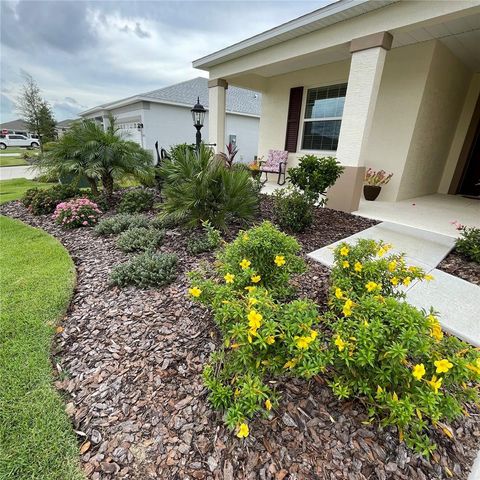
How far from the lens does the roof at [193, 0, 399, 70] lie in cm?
414

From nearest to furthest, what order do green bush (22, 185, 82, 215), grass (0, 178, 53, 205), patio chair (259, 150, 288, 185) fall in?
1. green bush (22, 185, 82, 215)
2. grass (0, 178, 53, 205)
3. patio chair (259, 150, 288, 185)

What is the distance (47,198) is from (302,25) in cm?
608

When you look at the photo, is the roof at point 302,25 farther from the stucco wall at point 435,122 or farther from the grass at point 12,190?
the grass at point 12,190

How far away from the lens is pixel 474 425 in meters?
1.52

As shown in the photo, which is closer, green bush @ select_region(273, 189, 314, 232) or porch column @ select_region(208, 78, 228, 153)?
green bush @ select_region(273, 189, 314, 232)

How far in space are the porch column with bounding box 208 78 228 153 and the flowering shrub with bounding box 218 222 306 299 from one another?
6695 millimetres

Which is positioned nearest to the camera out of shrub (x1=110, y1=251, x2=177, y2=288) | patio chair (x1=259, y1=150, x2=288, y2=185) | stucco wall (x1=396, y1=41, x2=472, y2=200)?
shrub (x1=110, y1=251, x2=177, y2=288)

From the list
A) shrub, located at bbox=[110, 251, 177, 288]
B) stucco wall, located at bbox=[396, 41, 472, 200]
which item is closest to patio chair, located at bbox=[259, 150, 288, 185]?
stucco wall, located at bbox=[396, 41, 472, 200]

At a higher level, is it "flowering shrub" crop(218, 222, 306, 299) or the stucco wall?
the stucco wall

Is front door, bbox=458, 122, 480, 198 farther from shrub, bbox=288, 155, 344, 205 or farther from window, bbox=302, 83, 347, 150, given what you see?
shrub, bbox=288, 155, 344, 205

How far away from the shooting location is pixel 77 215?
4.70m

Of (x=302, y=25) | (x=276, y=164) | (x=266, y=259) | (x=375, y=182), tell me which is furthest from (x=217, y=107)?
(x=266, y=259)

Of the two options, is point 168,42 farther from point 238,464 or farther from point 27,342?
point 238,464

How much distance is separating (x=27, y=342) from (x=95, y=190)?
467cm
